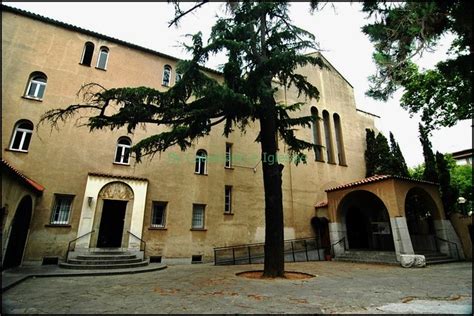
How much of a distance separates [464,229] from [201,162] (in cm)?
1502

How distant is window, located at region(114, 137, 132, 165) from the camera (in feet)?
43.1

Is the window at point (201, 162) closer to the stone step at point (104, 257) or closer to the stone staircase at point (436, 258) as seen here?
the stone step at point (104, 257)

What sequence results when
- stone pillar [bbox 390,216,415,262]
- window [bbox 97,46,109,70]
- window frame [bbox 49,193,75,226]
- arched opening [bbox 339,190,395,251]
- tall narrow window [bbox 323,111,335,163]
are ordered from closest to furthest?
window frame [bbox 49,193,75,226], stone pillar [bbox 390,216,415,262], window [bbox 97,46,109,70], arched opening [bbox 339,190,395,251], tall narrow window [bbox 323,111,335,163]

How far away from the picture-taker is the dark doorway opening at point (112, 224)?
12098 mm

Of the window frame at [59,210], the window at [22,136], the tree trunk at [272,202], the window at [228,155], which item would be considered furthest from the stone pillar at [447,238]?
the window at [22,136]

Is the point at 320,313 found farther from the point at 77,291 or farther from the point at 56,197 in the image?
the point at 56,197

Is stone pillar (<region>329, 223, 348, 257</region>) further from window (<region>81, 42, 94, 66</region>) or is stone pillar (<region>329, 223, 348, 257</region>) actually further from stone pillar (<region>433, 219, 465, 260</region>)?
window (<region>81, 42, 94, 66</region>)

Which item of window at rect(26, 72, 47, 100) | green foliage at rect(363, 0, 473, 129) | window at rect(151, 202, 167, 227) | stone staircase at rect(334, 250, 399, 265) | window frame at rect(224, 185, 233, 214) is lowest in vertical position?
stone staircase at rect(334, 250, 399, 265)

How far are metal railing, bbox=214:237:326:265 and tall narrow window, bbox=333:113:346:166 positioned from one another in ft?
23.1

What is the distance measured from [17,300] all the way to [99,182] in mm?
7302

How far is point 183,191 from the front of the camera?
13805 millimetres

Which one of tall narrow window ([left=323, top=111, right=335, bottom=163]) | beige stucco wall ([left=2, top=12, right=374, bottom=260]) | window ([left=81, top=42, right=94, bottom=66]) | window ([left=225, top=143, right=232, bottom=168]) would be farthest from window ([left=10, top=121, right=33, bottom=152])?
tall narrow window ([left=323, top=111, right=335, bottom=163])

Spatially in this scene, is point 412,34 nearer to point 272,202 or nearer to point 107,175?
point 272,202

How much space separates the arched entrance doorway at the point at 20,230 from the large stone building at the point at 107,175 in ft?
0.13
